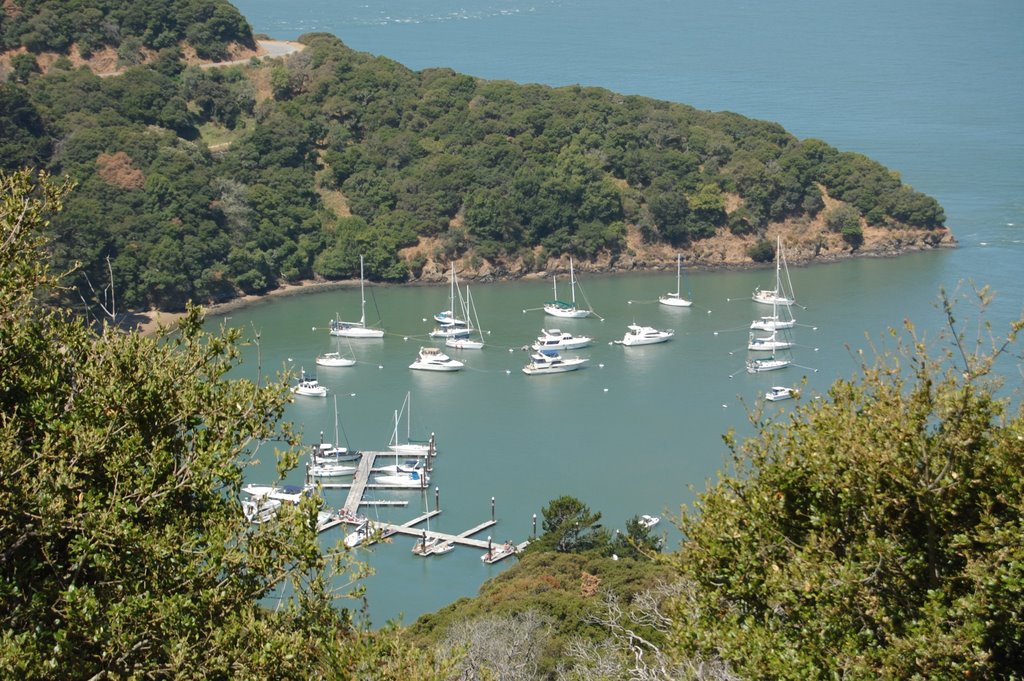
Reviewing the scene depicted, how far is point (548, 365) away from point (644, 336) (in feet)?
11.6

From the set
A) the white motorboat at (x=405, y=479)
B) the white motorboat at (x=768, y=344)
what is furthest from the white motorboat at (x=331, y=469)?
the white motorboat at (x=768, y=344)

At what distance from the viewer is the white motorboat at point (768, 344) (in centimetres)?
3831

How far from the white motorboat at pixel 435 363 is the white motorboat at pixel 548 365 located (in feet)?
6.17

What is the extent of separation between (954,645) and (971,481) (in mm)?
842

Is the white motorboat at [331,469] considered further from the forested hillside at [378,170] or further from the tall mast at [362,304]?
the forested hillside at [378,170]

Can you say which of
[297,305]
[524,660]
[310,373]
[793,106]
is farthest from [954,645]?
[793,106]

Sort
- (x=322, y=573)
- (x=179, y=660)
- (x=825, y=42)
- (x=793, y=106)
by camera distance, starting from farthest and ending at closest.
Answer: (x=825, y=42) → (x=793, y=106) → (x=322, y=573) → (x=179, y=660)

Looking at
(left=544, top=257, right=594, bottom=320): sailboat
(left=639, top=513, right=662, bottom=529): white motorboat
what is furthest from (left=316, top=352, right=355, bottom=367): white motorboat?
(left=639, top=513, right=662, bottom=529): white motorboat

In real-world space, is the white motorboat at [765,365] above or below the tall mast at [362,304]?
below

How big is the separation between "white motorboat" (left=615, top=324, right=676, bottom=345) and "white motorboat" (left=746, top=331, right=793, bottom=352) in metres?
2.42

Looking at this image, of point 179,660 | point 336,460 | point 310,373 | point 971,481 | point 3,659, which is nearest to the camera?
point 3,659

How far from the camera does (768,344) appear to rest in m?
38.3

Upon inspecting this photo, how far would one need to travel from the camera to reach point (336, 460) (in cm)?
3033

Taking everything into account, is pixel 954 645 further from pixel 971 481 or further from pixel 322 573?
pixel 322 573
